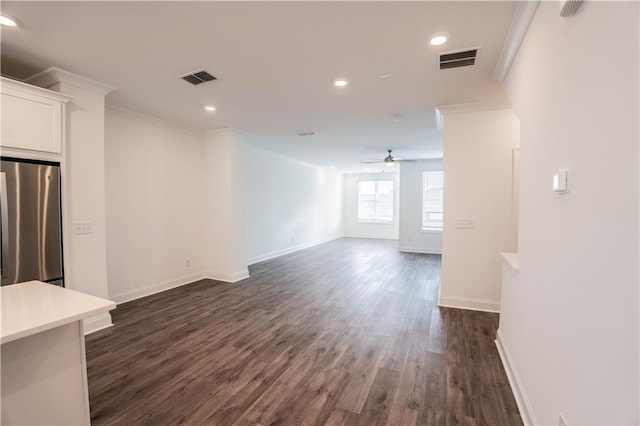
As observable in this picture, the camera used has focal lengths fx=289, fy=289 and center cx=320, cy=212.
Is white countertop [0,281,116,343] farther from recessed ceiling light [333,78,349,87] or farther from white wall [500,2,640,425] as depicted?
recessed ceiling light [333,78,349,87]

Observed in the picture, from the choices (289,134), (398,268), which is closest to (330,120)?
(289,134)

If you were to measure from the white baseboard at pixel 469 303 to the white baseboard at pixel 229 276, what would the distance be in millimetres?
3374

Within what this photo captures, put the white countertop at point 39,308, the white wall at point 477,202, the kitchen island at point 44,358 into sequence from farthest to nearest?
the white wall at point 477,202, the kitchen island at point 44,358, the white countertop at point 39,308

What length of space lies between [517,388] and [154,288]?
4691mm

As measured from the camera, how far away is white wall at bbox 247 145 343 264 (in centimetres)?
683

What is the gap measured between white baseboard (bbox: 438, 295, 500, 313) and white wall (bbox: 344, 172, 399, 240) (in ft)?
23.4

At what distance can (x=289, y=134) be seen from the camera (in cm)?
538

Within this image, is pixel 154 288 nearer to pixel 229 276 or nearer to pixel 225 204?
pixel 229 276

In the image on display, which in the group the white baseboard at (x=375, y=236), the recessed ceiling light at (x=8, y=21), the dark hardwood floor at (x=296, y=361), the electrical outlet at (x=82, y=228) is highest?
the recessed ceiling light at (x=8, y=21)

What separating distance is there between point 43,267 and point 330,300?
3278mm

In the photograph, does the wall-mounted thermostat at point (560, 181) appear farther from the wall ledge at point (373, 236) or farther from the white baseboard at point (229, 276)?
the wall ledge at point (373, 236)

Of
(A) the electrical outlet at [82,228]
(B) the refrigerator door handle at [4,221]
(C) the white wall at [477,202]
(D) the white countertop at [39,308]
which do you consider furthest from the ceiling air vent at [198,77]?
(C) the white wall at [477,202]

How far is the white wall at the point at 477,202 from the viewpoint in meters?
3.72

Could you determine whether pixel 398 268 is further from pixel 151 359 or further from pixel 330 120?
pixel 151 359
